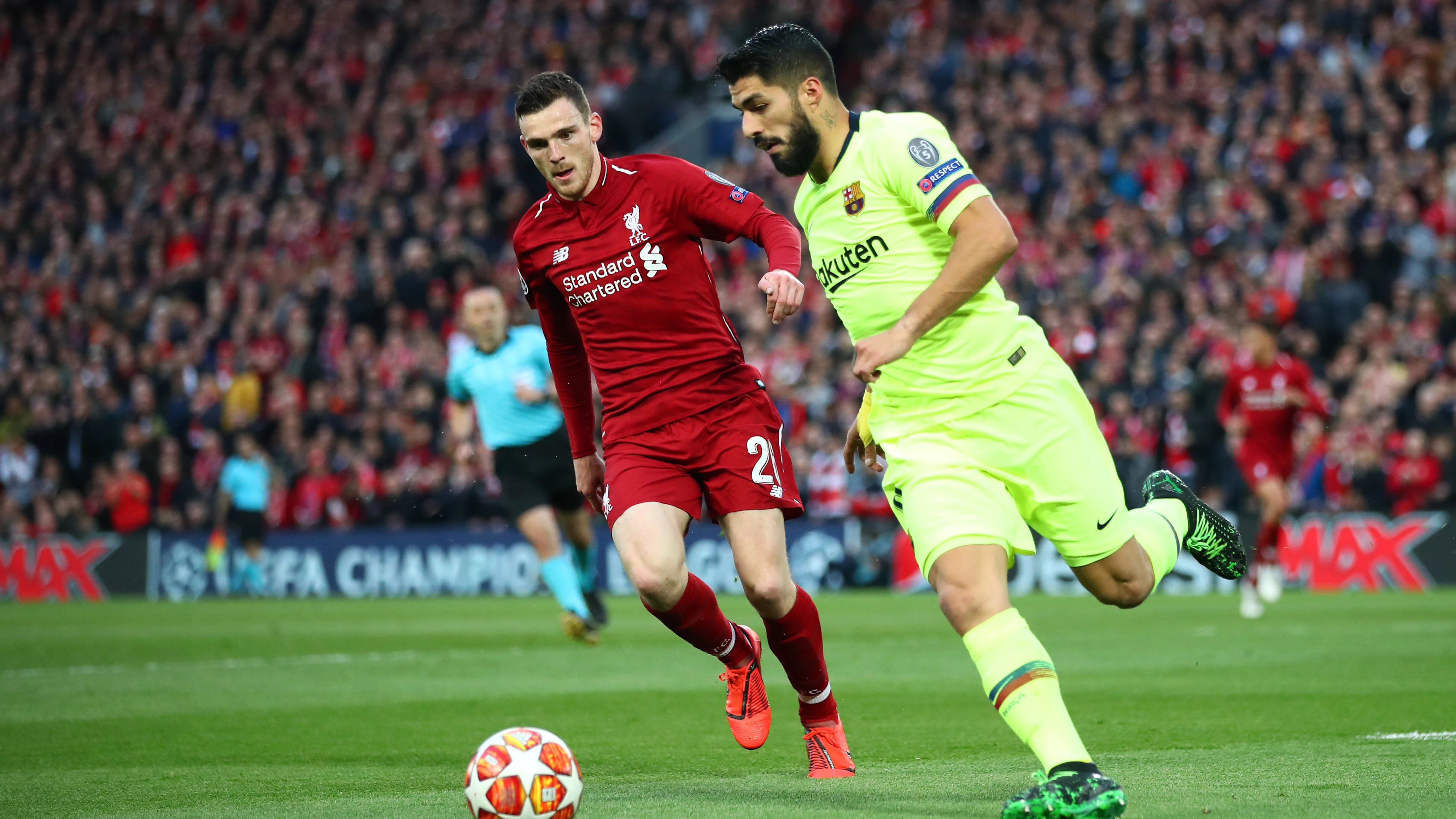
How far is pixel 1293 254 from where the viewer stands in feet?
61.7

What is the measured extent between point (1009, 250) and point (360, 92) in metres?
26.7

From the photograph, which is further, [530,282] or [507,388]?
[507,388]

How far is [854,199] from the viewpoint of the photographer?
514 centimetres

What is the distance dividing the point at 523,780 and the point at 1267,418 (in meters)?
11.6

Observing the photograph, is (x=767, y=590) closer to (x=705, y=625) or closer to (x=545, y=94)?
(x=705, y=625)

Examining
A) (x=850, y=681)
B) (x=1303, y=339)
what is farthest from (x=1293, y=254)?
(x=850, y=681)

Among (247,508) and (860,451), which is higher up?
(860,451)

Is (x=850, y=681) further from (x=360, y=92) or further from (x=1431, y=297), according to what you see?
(x=360, y=92)

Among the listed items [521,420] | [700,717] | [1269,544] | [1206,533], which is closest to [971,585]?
[1206,533]

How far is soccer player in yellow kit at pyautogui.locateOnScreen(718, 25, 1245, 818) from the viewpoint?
478cm

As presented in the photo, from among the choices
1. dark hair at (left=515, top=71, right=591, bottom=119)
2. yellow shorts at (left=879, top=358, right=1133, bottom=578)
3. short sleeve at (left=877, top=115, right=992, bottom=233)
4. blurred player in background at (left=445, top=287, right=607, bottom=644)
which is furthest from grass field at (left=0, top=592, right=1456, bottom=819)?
dark hair at (left=515, top=71, right=591, bottom=119)

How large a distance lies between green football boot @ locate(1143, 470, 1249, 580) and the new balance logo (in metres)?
1.91

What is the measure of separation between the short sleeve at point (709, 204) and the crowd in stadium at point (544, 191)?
38.3ft

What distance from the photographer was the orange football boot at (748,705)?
617 cm
